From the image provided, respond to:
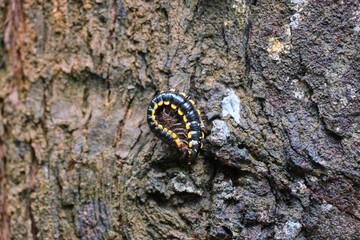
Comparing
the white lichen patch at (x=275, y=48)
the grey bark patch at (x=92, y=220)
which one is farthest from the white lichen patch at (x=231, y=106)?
the grey bark patch at (x=92, y=220)

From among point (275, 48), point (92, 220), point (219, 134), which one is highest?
point (275, 48)

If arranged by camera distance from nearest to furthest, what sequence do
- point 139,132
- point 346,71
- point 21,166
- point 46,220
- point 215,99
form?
point 346,71 → point 215,99 → point 139,132 → point 46,220 → point 21,166

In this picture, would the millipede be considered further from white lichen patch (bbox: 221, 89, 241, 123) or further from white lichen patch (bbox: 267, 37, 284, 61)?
white lichen patch (bbox: 267, 37, 284, 61)

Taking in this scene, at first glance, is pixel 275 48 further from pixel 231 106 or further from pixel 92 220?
pixel 92 220

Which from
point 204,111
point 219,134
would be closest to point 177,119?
point 204,111

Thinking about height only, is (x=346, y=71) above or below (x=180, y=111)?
above

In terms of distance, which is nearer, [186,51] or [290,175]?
[290,175]

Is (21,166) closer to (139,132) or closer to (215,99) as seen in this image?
(139,132)

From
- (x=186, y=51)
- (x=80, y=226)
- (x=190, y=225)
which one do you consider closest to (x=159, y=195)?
(x=190, y=225)
